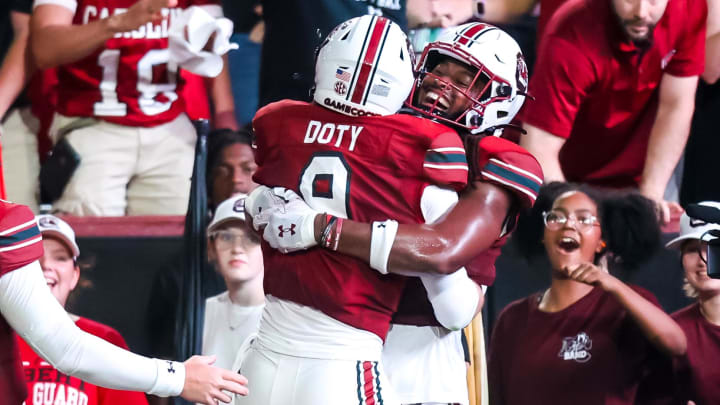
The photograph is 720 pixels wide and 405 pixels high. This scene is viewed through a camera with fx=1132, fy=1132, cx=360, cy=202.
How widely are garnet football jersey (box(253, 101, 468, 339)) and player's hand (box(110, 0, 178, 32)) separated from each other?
1.67 m

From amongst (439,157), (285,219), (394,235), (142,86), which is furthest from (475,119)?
(142,86)

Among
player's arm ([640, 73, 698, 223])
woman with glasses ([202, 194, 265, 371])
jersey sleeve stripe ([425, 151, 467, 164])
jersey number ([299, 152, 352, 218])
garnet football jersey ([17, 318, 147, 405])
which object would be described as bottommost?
garnet football jersey ([17, 318, 147, 405])

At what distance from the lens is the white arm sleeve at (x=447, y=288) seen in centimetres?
259

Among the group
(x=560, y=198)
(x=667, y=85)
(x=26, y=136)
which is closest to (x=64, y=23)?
(x=26, y=136)

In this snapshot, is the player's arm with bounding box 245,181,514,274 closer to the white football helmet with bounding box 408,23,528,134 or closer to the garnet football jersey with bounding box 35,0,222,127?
the white football helmet with bounding box 408,23,528,134

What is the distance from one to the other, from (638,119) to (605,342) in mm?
1053

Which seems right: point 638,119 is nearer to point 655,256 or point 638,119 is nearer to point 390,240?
point 655,256

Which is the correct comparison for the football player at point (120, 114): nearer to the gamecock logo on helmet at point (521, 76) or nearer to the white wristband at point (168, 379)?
the gamecock logo on helmet at point (521, 76)

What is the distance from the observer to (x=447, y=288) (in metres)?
2.63

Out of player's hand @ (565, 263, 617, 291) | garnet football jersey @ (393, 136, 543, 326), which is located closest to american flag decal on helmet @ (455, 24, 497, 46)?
garnet football jersey @ (393, 136, 543, 326)

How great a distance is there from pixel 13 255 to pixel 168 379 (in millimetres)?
421

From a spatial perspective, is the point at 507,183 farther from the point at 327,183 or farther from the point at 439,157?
the point at 327,183

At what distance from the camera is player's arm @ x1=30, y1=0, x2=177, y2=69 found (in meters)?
4.12

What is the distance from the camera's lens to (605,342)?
3.72 metres
